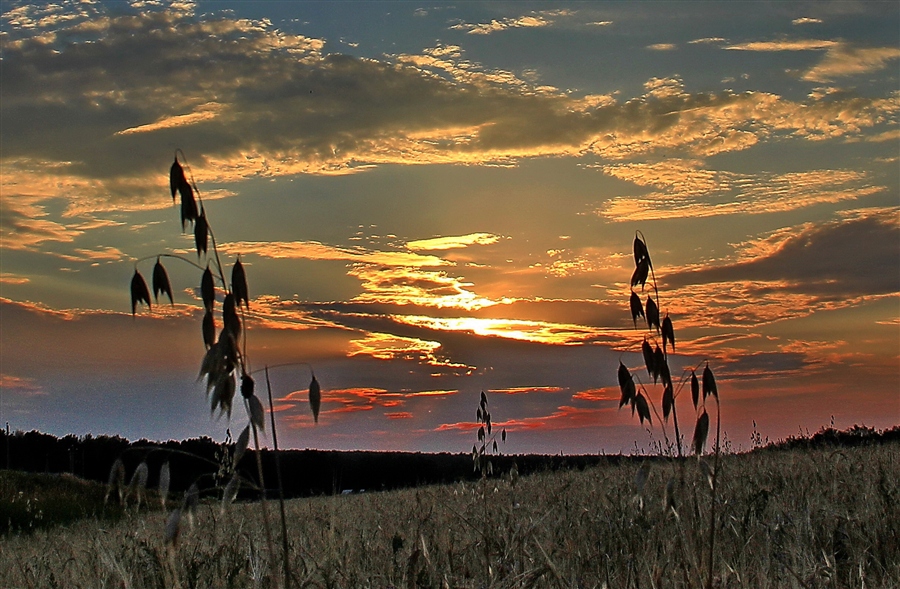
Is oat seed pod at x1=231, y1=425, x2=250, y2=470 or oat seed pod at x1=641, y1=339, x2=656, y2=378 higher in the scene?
oat seed pod at x1=641, y1=339, x2=656, y2=378

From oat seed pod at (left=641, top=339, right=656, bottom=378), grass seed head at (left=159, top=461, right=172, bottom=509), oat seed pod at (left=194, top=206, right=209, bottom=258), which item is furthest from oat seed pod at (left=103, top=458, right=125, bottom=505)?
oat seed pod at (left=641, top=339, right=656, bottom=378)

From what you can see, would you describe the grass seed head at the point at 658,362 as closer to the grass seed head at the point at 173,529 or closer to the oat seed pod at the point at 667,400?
the oat seed pod at the point at 667,400

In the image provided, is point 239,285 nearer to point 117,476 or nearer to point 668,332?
point 117,476

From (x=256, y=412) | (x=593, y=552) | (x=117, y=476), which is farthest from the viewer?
(x=593, y=552)

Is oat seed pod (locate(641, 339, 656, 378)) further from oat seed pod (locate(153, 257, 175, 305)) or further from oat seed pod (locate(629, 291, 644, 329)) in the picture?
oat seed pod (locate(153, 257, 175, 305))

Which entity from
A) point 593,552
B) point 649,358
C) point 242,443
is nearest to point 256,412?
point 242,443

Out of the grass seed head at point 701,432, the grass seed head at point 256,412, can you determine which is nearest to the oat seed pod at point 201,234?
the grass seed head at point 256,412

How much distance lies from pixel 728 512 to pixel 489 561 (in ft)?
6.44

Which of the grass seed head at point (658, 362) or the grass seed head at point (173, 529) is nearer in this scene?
the grass seed head at point (173, 529)

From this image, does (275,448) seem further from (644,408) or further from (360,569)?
(360,569)

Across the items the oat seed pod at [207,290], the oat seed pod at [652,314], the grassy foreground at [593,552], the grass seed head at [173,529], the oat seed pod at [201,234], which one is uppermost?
the oat seed pod at [201,234]

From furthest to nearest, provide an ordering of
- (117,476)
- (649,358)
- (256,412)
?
(649,358), (117,476), (256,412)

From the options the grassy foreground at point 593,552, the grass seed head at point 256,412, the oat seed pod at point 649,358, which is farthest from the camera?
the grassy foreground at point 593,552

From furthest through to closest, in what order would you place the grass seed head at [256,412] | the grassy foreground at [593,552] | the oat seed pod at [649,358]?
the grassy foreground at [593,552] → the oat seed pod at [649,358] → the grass seed head at [256,412]
